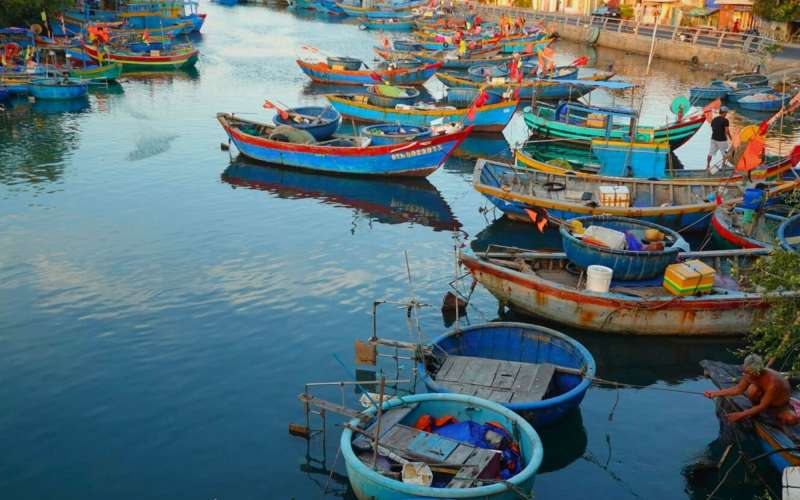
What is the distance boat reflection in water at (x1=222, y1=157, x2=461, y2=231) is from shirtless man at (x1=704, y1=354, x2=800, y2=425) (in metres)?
13.8

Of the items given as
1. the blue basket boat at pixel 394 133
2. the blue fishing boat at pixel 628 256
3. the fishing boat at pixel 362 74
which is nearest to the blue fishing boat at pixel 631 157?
the blue basket boat at pixel 394 133

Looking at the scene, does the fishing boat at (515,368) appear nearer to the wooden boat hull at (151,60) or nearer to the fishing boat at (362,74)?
the fishing boat at (362,74)

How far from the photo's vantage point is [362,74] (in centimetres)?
4806

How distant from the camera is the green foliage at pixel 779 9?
5231 centimetres

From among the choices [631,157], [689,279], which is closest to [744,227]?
[689,279]

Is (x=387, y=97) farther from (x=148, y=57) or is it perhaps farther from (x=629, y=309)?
(x=629, y=309)

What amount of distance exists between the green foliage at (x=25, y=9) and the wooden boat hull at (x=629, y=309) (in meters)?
48.5

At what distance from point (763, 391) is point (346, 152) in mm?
19721

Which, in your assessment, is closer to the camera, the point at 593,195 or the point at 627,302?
the point at 627,302

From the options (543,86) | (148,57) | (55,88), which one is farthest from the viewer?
(148,57)

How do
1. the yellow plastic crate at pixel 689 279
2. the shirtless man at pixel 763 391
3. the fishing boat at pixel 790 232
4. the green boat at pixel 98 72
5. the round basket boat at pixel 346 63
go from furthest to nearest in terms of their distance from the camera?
the round basket boat at pixel 346 63 < the green boat at pixel 98 72 < the fishing boat at pixel 790 232 < the yellow plastic crate at pixel 689 279 < the shirtless man at pixel 763 391

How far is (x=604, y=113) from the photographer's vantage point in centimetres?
3191

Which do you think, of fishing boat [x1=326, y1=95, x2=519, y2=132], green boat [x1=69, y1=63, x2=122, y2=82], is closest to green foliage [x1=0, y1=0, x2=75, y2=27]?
green boat [x1=69, y1=63, x2=122, y2=82]

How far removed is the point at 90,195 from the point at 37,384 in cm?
1295
